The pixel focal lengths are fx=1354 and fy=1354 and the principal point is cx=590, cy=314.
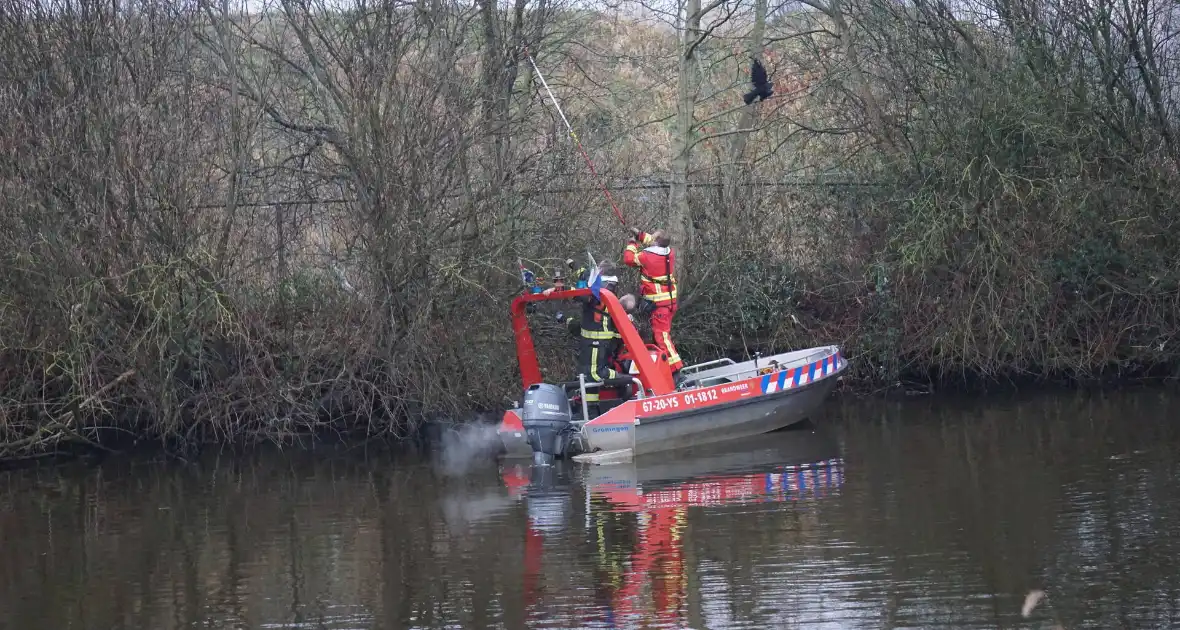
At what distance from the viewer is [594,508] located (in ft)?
35.7

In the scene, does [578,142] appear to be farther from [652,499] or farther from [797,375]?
[652,499]

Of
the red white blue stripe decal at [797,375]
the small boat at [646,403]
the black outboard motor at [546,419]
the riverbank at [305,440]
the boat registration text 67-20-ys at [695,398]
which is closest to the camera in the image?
the black outboard motor at [546,419]

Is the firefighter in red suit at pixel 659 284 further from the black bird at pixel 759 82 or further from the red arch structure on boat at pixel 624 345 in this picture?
the black bird at pixel 759 82

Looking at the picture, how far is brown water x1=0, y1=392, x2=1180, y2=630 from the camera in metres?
7.75

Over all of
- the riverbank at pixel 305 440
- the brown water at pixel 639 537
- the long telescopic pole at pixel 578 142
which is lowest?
the brown water at pixel 639 537

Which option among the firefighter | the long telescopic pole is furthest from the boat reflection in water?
the long telescopic pole

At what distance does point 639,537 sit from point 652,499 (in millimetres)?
1456

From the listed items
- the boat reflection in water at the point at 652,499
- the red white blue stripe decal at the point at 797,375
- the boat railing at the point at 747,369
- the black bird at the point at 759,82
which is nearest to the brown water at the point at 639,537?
the boat reflection in water at the point at 652,499

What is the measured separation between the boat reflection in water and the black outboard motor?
0.26 metres

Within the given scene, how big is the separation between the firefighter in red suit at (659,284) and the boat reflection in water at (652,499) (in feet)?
4.15

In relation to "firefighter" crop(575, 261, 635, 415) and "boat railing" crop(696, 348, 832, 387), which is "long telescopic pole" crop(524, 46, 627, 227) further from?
"boat railing" crop(696, 348, 832, 387)

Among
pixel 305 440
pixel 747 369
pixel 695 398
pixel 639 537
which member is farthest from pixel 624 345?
pixel 639 537

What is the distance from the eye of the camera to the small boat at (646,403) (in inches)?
506

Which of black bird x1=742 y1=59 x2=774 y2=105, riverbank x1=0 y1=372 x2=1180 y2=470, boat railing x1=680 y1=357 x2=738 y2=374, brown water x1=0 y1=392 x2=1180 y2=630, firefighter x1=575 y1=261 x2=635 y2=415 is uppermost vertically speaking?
black bird x1=742 y1=59 x2=774 y2=105
